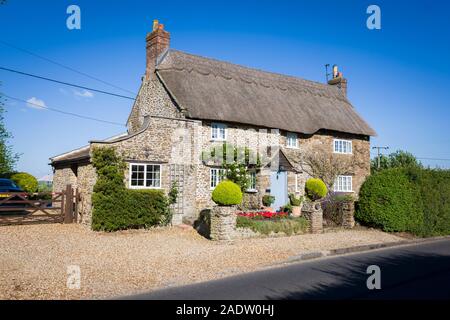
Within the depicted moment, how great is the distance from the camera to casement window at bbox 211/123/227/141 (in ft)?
61.9

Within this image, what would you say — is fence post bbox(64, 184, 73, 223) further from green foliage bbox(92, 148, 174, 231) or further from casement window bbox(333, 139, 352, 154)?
casement window bbox(333, 139, 352, 154)

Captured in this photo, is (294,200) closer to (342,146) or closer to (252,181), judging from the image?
(252,181)

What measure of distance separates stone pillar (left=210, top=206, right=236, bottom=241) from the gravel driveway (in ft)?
1.15

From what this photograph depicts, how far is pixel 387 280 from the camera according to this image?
25.9 feet

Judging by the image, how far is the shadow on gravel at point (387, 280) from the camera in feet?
21.9

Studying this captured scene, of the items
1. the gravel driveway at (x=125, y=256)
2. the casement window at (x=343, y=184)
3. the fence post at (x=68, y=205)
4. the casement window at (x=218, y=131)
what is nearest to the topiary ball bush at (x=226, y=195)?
the gravel driveway at (x=125, y=256)

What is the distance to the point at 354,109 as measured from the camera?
91.8 ft

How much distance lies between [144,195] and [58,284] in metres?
7.91

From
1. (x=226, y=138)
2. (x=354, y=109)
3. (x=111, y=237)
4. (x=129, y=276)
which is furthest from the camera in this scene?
(x=354, y=109)

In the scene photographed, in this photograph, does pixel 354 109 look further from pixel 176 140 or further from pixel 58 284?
pixel 58 284

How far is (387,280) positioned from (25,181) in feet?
83.3

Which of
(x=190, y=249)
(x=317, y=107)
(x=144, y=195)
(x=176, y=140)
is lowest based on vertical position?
(x=190, y=249)
